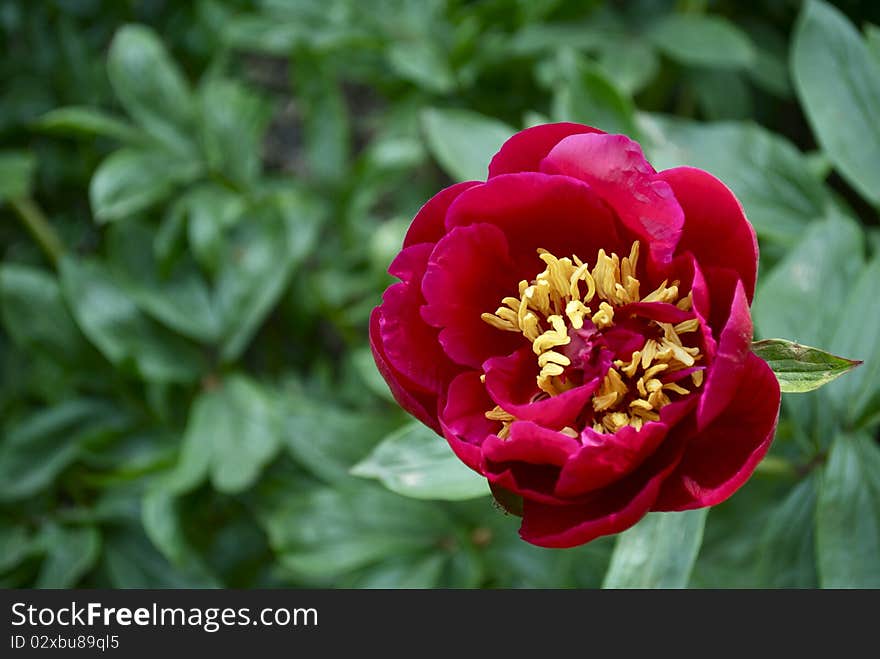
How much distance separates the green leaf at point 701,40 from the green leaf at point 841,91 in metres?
0.26

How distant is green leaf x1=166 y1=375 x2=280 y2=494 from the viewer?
122 cm

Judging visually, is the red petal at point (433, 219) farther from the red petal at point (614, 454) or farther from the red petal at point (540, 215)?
the red petal at point (614, 454)

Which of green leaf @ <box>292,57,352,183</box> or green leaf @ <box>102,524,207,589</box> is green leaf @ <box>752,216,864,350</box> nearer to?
green leaf @ <box>292,57,352,183</box>

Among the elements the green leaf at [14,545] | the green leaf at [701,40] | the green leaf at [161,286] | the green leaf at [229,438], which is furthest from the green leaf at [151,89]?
the green leaf at [701,40]

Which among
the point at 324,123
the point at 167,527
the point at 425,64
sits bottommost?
the point at 167,527

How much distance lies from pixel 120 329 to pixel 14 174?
333 millimetres

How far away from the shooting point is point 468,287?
732mm

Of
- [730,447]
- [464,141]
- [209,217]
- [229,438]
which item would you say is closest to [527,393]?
[730,447]

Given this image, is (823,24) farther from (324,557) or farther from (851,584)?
(324,557)

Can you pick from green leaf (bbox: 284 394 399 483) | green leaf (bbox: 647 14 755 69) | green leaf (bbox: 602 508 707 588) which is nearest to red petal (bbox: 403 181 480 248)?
green leaf (bbox: 602 508 707 588)

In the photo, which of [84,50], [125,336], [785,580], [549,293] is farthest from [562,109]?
[84,50]

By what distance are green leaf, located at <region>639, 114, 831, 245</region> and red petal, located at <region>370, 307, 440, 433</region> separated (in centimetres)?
53

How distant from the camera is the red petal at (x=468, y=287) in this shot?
2.33 feet

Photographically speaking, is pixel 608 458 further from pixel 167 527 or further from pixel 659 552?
pixel 167 527
